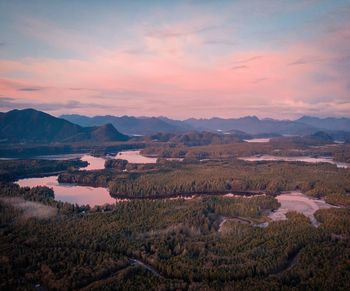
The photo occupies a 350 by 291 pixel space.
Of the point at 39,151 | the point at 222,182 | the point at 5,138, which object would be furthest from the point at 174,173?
the point at 5,138

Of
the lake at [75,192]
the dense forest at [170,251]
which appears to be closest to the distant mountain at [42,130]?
the lake at [75,192]

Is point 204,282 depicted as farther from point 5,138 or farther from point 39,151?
point 5,138

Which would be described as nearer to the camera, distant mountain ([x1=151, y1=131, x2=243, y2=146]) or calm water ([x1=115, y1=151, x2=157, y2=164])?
calm water ([x1=115, y1=151, x2=157, y2=164])

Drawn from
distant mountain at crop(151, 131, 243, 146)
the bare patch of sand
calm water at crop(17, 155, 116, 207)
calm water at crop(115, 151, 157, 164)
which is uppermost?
distant mountain at crop(151, 131, 243, 146)

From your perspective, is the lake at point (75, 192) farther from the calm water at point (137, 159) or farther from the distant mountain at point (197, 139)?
the distant mountain at point (197, 139)

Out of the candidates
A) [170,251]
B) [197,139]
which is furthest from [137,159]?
[170,251]

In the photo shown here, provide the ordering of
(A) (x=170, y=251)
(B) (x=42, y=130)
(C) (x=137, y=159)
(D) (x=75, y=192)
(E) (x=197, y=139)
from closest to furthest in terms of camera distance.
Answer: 1. (A) (x=170, y=251)
2. (D) (x=75, y=192)
3. (C) (x=137, y=159)
4. (B) (x=42, y=130)
5. (E) (x=197, y=139)

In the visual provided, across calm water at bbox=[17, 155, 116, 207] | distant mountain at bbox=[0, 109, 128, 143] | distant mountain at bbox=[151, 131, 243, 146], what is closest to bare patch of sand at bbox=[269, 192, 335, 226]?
calm water at bbox=[17, 155, 116, 207]

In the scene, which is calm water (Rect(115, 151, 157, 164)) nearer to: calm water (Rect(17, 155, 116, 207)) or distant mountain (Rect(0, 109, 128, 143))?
calm water (Rect(17, 155, 116, 207))

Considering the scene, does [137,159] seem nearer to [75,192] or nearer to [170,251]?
[75,192]
